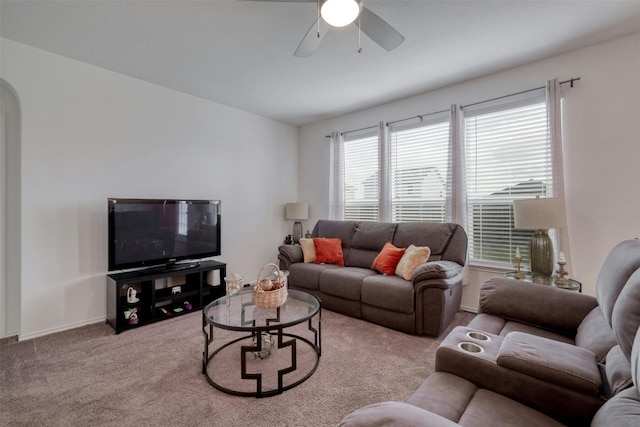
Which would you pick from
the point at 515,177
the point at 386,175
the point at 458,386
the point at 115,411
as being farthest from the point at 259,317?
the point at 515,177

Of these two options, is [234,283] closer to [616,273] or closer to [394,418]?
[394,418]

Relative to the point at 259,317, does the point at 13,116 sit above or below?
above

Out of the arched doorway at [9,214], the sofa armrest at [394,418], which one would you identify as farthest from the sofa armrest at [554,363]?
the arched doorway at [9,214]

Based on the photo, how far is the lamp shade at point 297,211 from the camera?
4.68 meters

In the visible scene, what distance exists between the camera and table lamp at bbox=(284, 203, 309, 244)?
15.4 feet

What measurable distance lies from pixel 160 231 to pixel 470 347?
313cm

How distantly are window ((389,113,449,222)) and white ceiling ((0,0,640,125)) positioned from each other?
59 centimetres

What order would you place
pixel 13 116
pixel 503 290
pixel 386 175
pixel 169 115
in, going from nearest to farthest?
pixel 503 290
pixel 13 116
pixel 169 115
pixel 386 175

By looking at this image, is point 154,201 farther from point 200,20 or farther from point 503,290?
point 503,290

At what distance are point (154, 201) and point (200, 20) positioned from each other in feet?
6.14

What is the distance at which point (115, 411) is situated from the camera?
1.68 meters

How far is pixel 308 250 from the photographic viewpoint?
3.88 metres

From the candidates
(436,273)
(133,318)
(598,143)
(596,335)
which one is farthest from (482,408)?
(133,318)

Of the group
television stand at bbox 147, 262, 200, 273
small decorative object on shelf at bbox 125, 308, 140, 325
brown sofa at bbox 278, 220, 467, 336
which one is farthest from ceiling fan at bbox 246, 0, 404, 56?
small decorative object on shelf at bbox 125, 308, 140, 325
